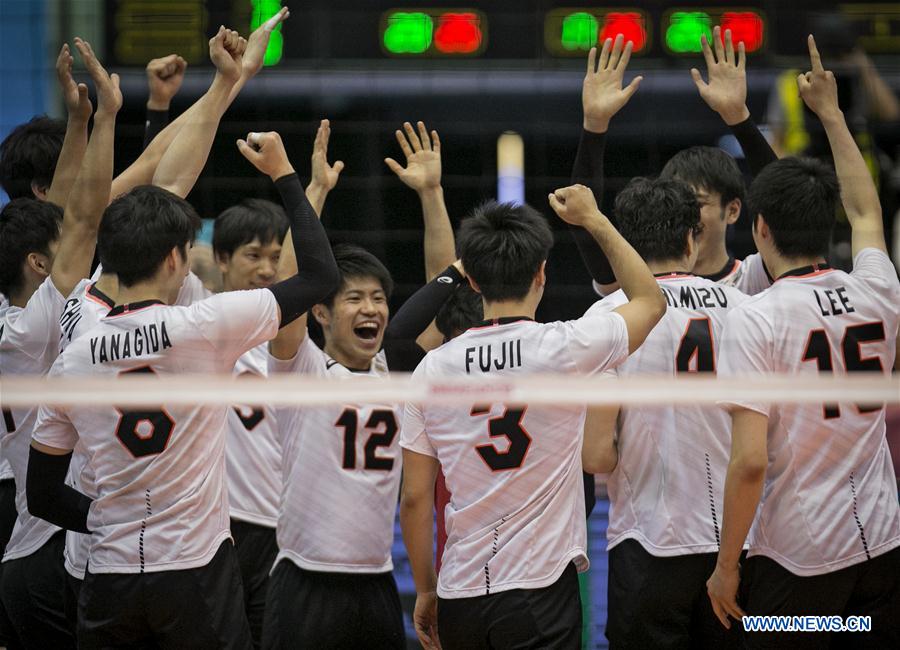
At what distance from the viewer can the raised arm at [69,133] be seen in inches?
160

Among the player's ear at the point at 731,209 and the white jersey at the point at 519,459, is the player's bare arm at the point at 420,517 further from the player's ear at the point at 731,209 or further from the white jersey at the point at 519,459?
the player's ear at the point at 731,209

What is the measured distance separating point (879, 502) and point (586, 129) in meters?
1.45

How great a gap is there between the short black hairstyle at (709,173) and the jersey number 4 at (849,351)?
2.47 ft

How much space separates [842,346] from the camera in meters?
3.47

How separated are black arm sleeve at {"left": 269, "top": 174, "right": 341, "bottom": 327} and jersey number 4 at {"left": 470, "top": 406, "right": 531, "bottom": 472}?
579 millimetres

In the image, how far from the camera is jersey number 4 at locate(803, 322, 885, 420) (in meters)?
3.45

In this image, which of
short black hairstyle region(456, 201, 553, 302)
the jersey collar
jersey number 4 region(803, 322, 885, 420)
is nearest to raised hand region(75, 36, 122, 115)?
short black hairstyle region(456, 201, 553, 302)

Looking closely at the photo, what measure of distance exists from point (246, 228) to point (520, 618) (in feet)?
6.27

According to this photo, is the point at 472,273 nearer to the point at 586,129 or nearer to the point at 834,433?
the point at 586,129

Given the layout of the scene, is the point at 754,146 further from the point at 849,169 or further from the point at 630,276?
the point at 630,276

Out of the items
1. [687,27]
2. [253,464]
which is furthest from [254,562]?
[687,27]

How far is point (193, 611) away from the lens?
3.36 m

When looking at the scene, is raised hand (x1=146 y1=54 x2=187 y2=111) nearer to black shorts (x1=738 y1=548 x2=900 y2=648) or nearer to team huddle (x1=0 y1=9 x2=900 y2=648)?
team huddle (x1=0 y1=9 x2=900 y2=648)

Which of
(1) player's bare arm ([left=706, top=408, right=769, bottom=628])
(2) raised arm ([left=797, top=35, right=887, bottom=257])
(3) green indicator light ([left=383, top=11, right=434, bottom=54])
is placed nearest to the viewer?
(1) player's bare arm ([left=706, top=408, right=769, bottom=628])
